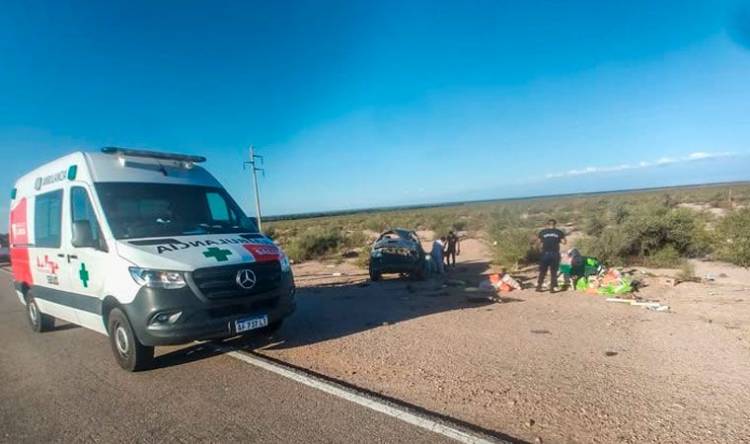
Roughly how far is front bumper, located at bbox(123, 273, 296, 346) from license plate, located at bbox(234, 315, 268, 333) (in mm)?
45

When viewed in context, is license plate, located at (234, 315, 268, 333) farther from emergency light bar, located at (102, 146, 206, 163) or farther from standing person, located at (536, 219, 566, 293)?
standing person, located at (536, 219, 566, 293)

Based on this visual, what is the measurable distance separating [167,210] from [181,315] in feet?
5.79

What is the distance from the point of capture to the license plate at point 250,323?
4625mm

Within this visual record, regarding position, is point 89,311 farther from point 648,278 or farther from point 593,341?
point 648,278

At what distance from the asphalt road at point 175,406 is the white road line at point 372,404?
0.24 ft

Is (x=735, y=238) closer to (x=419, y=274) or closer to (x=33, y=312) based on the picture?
(x=419, y=274)

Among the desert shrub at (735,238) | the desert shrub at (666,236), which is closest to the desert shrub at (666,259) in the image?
the desert shrub at (666,236)

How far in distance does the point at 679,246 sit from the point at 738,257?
5.62 feet

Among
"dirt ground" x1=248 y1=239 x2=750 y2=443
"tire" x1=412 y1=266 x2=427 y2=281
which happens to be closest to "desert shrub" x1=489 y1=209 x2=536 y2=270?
"tire" x1=412 y1=266 x2=427 y2=281

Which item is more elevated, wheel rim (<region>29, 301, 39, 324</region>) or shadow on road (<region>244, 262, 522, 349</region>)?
wheel rim (<region>29, 301, 39, 324</region>)

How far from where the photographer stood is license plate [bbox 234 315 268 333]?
4625mm

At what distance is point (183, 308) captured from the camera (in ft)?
14.2

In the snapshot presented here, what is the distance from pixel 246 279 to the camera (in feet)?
15.6

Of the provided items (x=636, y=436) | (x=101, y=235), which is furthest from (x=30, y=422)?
(x=636, y=436)
